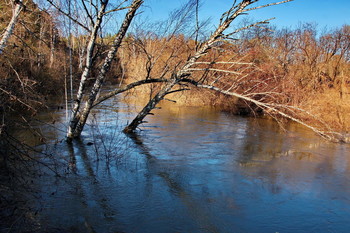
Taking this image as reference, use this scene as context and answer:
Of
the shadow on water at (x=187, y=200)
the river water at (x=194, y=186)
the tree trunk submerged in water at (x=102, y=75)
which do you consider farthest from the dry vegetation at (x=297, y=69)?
the shadow on water at (x=187, y=200)

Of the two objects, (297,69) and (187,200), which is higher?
(297,69)

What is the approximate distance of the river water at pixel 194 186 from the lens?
204 inches

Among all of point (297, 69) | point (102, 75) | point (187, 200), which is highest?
point (297, 69)

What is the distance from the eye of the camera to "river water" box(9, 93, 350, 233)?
5.17 m

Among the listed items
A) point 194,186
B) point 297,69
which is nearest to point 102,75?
point 194,186

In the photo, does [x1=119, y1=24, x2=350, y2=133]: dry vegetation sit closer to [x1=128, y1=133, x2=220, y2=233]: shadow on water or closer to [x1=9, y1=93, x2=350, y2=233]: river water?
[x1=9, y1=93, x2=350, y2=233]: river water

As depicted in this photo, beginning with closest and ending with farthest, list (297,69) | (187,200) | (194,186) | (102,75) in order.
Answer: (187,200)
(194,186)
(102,75)
(297,69)

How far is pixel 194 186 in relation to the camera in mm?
6828

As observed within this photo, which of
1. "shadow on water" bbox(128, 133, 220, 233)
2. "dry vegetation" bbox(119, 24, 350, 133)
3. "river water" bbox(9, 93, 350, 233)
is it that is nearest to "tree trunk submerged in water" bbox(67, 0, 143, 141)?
"river water" bbox(9, 93, 350, 233)

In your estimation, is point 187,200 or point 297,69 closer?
point 187,200

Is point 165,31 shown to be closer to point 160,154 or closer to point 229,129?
point 160,154

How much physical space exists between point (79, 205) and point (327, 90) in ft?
61.9

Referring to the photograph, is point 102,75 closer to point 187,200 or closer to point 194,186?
point 194,186

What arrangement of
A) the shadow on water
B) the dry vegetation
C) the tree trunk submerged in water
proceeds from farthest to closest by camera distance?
the dry vegetation → the tree trunk submerged in water → the shadow on water
